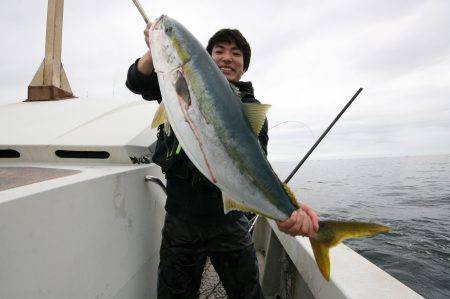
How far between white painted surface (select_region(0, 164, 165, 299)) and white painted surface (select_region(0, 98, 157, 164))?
426mm

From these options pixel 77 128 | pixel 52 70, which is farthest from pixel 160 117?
pixel 52 70

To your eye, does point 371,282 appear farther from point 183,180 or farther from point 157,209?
point 157,209

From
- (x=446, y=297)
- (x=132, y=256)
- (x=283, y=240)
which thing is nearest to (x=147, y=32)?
(x=132, y=256)

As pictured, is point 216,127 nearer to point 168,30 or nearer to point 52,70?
point 168,30

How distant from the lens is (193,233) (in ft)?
7.84

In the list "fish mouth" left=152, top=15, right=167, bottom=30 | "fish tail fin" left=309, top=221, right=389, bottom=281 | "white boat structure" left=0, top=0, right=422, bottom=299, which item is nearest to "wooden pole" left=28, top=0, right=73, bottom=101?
"white boat structure" left=0, top=0, right=422, bottom=299

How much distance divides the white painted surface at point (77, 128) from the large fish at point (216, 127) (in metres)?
1.39

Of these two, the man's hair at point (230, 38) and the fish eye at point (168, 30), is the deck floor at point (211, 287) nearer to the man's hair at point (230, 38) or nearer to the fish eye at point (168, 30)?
the man's hair at point (230, 38)

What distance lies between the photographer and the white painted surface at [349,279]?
1890 mm

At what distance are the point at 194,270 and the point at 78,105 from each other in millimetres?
3122

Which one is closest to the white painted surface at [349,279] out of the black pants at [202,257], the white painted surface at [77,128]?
the black pants at [202,257]

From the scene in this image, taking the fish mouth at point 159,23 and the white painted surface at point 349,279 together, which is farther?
the white painted surface at point 349,279

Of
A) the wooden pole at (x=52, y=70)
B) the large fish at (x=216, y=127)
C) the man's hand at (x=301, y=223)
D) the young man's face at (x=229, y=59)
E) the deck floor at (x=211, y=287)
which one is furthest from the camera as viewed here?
the wooden pole at (x=52, y=70)

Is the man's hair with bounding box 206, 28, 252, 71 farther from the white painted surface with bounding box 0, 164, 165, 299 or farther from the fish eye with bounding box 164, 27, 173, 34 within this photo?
the white painted surface with bounding box 0, 164, 165, 299
